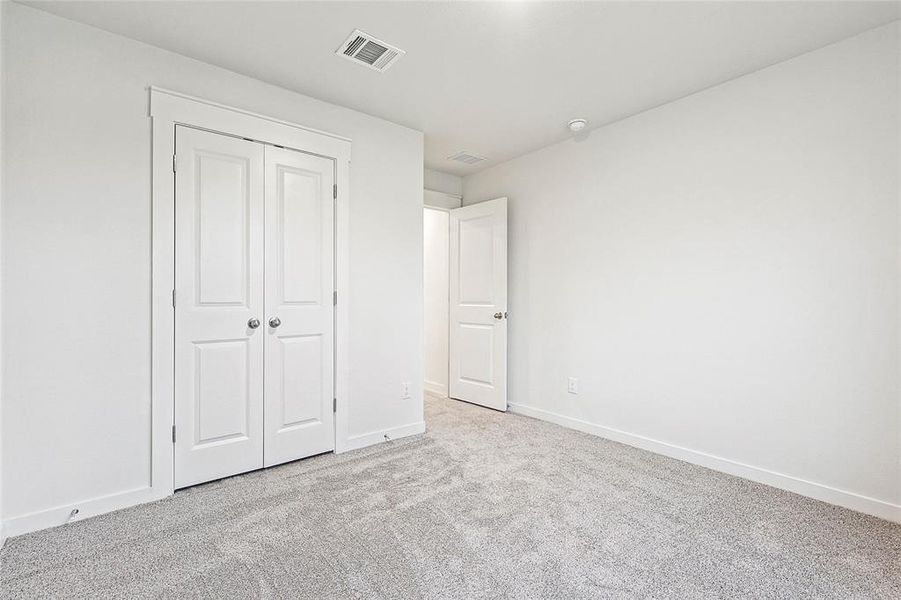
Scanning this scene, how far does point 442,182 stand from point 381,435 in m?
2.73

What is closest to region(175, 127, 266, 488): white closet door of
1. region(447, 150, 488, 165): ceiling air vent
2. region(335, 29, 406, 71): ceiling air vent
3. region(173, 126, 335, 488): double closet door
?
region(173, 126, 335, 488): double closet door

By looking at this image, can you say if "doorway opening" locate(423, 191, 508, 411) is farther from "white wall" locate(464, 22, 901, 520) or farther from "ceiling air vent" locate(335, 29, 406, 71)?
"ceiling air vent" locate(335, 29, 406, 71)

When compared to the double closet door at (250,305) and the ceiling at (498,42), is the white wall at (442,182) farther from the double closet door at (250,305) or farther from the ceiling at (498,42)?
the double closet door at (250,305)

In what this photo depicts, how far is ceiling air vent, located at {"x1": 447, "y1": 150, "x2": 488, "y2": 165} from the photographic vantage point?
13.1 ft

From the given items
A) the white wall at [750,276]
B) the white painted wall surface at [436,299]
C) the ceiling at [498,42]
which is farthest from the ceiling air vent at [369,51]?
the white painted wall surface at [436,299]

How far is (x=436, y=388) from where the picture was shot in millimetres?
4891

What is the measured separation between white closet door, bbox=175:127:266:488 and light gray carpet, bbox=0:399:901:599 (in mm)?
236

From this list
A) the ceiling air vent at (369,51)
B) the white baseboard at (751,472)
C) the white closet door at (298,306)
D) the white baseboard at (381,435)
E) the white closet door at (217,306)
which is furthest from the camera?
the white baseboard at (381,435)

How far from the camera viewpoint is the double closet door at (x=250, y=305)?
2.39 meters

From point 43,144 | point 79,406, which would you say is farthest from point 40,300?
point 43,144

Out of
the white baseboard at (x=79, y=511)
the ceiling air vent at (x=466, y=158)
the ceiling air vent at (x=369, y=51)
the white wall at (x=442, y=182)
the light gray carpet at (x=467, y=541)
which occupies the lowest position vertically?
the light gray carpet at (x=467, y=541)

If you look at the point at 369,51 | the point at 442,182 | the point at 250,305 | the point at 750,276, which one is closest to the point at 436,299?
the point at 442,182

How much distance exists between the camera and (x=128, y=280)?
2.19m

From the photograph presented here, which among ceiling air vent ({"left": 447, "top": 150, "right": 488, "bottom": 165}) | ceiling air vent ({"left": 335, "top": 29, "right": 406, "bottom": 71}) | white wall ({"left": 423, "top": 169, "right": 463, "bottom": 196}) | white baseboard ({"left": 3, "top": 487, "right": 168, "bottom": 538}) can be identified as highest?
ceiling air vent ({"left": 335, "top": 29, "right": 406, "bottom": 71})
